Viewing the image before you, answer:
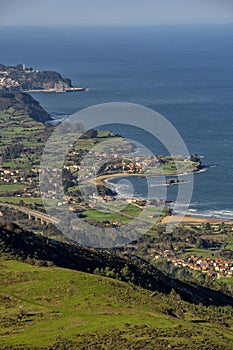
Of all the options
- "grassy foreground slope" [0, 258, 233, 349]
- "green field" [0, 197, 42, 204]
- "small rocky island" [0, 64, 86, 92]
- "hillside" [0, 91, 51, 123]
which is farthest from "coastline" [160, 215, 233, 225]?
"small rocky island" [0, 64, 86, 92]

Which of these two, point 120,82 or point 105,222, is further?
point 120,82

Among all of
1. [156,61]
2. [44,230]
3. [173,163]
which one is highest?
[156,61]

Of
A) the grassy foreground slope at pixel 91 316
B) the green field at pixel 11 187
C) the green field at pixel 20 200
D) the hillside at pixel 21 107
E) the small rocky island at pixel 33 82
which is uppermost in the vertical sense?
the small rocky island at pixel 33 82

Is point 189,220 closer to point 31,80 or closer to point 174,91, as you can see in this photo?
point 174,91

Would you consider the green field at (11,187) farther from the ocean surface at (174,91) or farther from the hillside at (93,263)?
the hillside at (93,263)

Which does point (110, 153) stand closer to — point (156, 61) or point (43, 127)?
point (43, 127)

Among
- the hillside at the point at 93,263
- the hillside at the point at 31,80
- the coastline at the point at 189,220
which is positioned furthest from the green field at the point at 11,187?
the hillside at the point at 31,80

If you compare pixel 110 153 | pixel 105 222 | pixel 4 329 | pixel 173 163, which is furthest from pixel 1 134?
pixel 4 329
